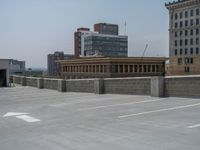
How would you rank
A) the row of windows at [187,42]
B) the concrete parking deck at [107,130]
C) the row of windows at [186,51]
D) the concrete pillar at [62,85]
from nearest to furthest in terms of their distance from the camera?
the concrete parking deck at [107,130]
the concrete pillar at [62,85]
the row of windows at [186,51]
the row of windows at [187,42]

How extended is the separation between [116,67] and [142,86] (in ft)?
226

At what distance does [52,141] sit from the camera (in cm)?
755

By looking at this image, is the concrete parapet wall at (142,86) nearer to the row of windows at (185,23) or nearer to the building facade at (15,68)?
the building facade at (15,68)

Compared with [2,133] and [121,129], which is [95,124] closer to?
[121,129]

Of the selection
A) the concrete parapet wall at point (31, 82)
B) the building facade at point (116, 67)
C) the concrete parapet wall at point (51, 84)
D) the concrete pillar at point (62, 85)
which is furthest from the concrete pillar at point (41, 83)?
the building facade at point (116, 67)

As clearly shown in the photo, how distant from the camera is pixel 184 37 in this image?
103m

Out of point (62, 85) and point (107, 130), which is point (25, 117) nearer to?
point (107, 130)

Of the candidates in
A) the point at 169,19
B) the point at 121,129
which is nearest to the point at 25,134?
the point at 121,129

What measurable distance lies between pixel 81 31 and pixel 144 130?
6608 inches

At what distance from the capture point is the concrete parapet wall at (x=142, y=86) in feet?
50.5

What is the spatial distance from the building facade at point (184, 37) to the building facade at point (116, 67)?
749 cm

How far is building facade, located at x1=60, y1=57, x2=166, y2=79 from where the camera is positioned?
8581cm

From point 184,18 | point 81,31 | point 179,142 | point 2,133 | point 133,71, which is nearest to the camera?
point 179,142

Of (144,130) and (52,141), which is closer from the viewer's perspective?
(52,141)
